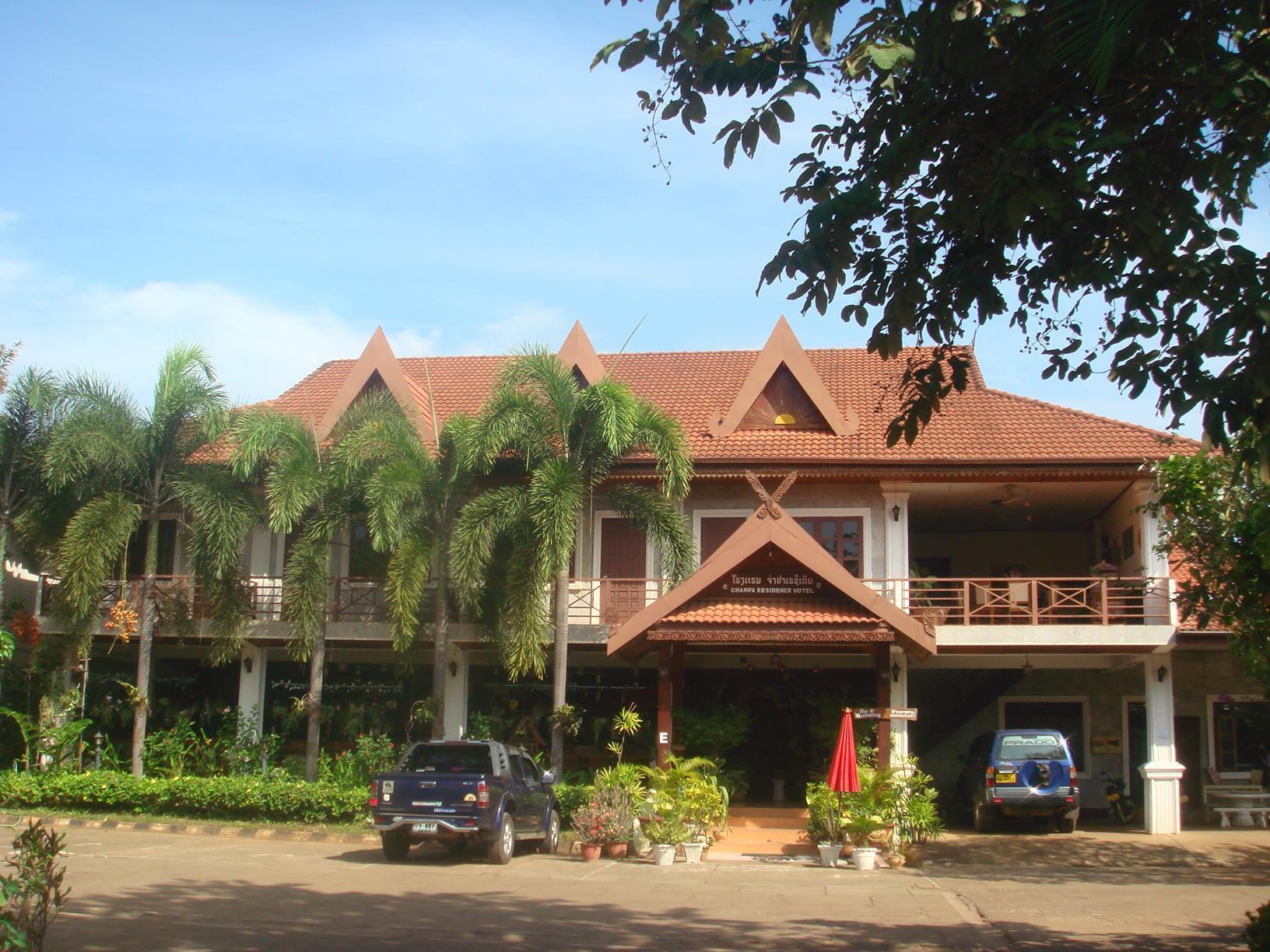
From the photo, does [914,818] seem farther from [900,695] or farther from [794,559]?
[900,695]

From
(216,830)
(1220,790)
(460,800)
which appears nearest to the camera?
(460,800)

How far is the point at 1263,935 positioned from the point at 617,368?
821 inches

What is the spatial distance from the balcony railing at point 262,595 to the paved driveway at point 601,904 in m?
5.21

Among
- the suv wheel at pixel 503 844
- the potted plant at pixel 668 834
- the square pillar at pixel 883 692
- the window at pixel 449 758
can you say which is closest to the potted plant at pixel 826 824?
the square pillar at pixel 883 692

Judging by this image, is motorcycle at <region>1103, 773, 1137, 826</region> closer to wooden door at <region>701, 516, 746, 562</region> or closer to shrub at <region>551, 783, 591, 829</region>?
wooden door at <region>701, 516, 746, 562</region>

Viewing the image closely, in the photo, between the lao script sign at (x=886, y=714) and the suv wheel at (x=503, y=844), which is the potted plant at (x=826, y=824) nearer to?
the lao script sign at (x=886, y=714)

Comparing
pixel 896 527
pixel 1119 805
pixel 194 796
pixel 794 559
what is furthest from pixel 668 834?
pixel 1119 805

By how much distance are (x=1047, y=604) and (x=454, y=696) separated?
36.4ft

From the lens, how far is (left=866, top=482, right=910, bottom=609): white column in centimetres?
2202

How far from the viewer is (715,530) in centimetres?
2298

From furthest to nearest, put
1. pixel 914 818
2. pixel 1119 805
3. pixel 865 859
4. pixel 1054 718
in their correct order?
pixel 1054 718, pixel 1119 805, pixel 914 818, pixel 865 859

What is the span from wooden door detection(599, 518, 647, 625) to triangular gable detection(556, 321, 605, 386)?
273 cm

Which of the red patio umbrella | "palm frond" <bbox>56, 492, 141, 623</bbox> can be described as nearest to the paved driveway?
the red patio umbrella

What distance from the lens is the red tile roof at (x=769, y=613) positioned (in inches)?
720
